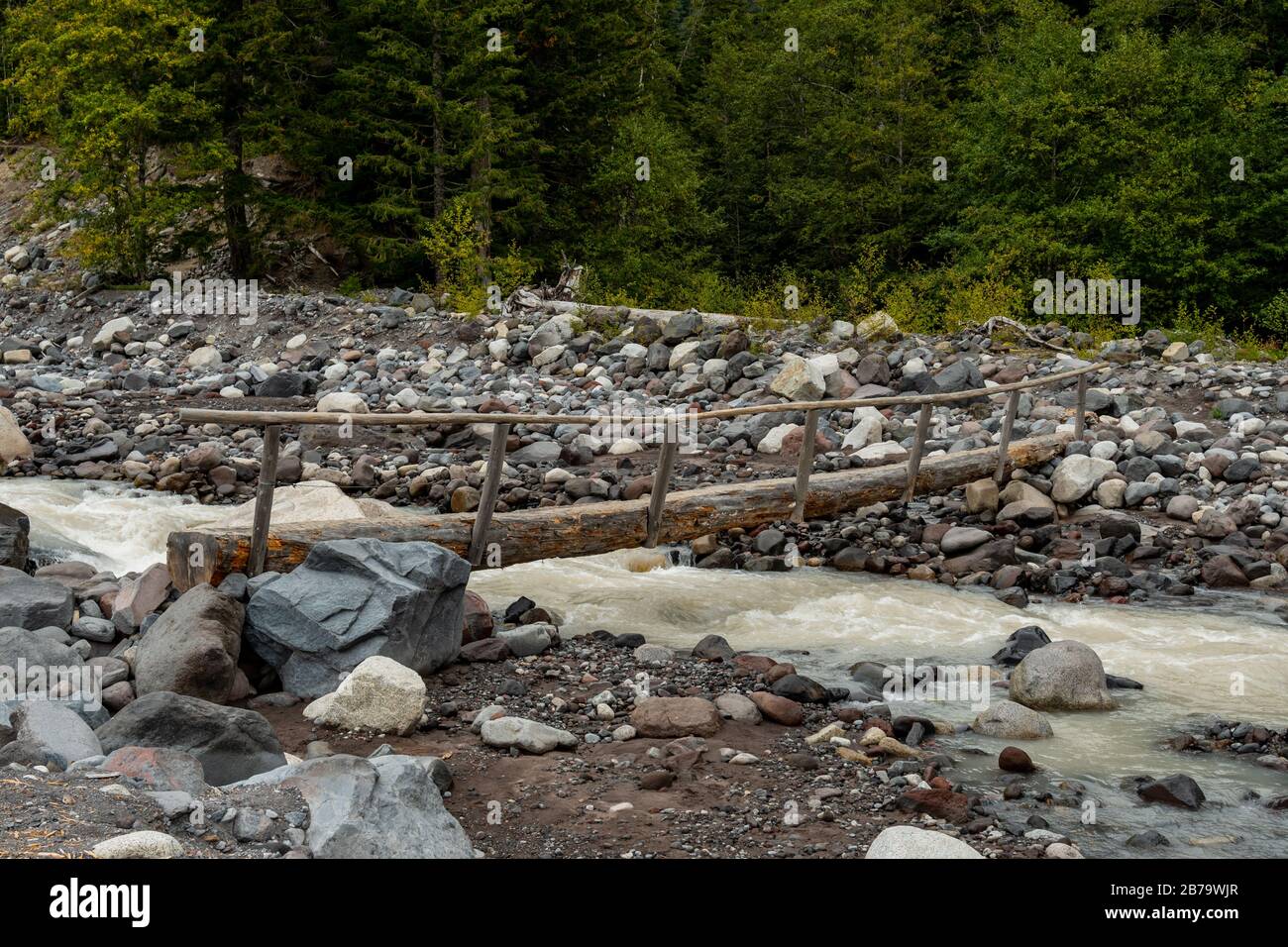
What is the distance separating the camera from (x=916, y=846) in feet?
15.0

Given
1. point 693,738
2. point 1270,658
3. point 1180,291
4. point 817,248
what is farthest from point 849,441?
point 817,248

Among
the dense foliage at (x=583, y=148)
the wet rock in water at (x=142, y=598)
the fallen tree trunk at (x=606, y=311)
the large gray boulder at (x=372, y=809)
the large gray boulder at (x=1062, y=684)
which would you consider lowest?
the large gray boulder at (x=1062, y=684)

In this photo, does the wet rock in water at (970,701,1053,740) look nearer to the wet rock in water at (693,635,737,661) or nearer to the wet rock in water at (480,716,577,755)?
the wet rock in water at (693,635,737,661)

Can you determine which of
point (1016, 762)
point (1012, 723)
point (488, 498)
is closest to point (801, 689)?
point (1012, 723)

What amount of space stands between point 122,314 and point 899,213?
1895 centimetres

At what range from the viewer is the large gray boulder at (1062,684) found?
7125 mm

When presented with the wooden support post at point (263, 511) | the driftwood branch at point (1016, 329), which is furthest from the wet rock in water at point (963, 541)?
the driftwood branch at point (1016, 329)

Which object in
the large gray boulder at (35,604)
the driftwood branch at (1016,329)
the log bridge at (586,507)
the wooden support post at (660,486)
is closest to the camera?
the large gray boulder at (35,604)

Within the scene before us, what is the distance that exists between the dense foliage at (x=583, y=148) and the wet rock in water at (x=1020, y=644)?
12102 mm

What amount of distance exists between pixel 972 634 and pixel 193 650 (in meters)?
5.62

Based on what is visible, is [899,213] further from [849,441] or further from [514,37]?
[849,441]

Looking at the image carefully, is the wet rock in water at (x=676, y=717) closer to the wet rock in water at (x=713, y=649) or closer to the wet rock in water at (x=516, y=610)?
the wet rock in water at (x=713, y=649)

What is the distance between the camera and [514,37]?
24.4 meters

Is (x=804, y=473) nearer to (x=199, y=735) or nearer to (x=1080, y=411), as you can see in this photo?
(x=1080, y=411)
